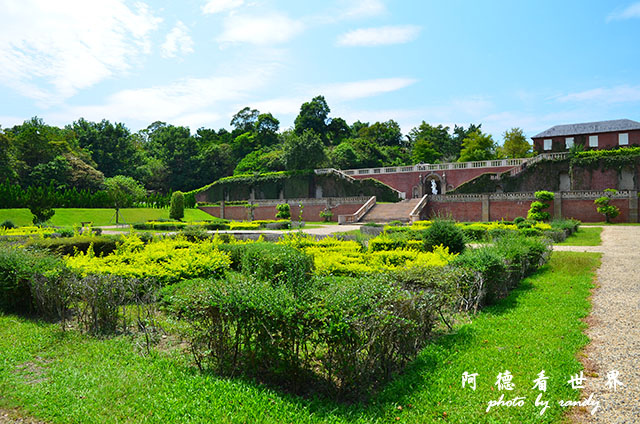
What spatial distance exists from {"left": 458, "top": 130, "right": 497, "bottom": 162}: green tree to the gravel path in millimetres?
45861

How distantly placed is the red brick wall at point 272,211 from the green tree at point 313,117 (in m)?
20.2

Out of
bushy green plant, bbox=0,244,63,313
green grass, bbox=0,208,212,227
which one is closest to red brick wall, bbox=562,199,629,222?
green grass, bbox=0,208,212,227

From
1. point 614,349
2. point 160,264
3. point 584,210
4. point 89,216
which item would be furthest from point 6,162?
point 584,210

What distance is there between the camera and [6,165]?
140 ft

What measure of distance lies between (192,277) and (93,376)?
3.85 metres

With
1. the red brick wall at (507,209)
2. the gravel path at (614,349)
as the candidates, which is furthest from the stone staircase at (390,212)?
the gravel path at (614,349)

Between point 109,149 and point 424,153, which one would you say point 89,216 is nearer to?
point 109,149

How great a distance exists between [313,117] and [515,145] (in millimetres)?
29480

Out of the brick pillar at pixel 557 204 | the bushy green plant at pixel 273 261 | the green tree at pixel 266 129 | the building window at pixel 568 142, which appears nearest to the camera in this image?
the bushy green plant at pixel 273 261

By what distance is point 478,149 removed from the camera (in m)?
56.9

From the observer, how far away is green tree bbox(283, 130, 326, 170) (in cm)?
5138

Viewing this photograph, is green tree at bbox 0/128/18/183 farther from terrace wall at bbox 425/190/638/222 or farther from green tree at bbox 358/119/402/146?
green tree at bbox 358/119/402/146

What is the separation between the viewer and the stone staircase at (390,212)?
3678 cm

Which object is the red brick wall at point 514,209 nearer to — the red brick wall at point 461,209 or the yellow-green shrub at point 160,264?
the red brick wall at point 461,209
